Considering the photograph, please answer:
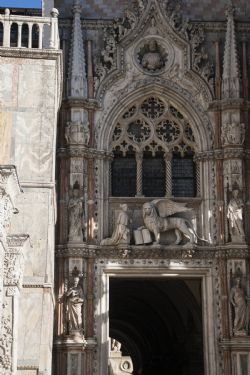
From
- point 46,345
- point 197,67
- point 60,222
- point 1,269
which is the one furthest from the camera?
point 197,67

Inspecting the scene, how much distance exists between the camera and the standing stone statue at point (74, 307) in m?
18.4

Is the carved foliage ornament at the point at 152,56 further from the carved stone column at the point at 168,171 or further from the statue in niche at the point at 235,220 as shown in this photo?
the statue in niche at the point at 235,220

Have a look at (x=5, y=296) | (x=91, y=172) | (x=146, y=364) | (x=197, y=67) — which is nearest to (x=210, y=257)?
(x=91, y=172)

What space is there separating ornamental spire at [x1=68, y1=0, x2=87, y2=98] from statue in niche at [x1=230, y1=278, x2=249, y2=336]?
5470 mm

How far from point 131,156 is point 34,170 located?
4.00 meters

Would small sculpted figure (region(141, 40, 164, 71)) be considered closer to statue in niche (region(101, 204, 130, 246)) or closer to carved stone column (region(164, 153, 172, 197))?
carved stone column (region(164, 153, 172, 197))

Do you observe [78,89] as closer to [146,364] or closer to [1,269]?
[1,269]

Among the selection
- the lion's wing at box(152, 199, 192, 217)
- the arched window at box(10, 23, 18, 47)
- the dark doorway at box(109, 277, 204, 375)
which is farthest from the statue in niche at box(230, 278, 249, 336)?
the arched window at box(10, 23, 18, 47)

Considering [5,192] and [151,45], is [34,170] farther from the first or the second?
[5,192]

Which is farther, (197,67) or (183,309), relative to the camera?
(183,309)

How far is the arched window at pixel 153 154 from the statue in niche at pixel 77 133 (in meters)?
0.79

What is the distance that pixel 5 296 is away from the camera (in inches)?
494

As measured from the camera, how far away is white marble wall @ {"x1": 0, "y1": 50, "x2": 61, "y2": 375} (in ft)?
51.3

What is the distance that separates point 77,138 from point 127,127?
1.36 m
